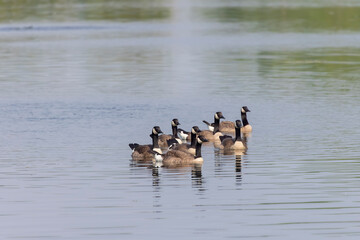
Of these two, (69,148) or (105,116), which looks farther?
(105,116)

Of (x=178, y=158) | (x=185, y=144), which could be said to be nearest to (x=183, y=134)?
(x=185, y=144)

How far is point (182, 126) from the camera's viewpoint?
40906 millimetres

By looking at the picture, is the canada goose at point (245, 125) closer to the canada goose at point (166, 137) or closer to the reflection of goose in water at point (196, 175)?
the canada goose at point (166, 137)

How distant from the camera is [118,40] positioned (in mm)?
96312

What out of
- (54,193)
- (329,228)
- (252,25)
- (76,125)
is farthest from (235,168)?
(252,25)

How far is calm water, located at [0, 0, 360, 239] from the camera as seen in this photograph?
2356 centimetres

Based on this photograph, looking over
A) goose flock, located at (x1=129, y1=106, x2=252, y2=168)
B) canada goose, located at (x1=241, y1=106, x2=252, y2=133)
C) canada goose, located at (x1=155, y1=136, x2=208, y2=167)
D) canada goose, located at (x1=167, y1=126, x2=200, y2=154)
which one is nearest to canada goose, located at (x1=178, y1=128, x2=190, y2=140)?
goose flock, located at (x1=129, y1=106, x2=252, y2=168)

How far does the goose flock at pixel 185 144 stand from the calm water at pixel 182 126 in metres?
0.58

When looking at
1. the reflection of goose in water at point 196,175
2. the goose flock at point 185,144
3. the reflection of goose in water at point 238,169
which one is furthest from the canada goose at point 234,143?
the reflection of goose in water at point 196,175

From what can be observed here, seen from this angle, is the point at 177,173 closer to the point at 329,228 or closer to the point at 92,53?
the point at 329,228

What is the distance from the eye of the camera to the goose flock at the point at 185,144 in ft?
105

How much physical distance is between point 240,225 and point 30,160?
474 inches

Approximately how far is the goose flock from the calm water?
0.58 m

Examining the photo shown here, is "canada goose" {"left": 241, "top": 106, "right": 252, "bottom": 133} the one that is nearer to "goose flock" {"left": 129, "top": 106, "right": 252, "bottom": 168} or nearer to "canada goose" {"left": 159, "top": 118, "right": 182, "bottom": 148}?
"goose flock" {"left": 129, "top": 106, "right": 252, "bottom": 168}
